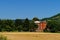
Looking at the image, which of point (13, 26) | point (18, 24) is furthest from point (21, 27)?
point (18, 24)

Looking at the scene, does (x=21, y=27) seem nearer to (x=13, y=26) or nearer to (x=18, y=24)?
(x=13, y=26)

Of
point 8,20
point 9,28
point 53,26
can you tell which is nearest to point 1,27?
point 9,28

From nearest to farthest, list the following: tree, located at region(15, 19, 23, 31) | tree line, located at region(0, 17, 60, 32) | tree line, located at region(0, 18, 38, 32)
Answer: tree line, located at region(0, 17, 60, 32) < tree line, located at region(0, 18, 38, 32) < tree, located at region(15, 19, 23, 31)

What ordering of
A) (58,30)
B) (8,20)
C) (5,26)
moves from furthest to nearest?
1. (8,20)
2. (5,26)
3. (58,30)

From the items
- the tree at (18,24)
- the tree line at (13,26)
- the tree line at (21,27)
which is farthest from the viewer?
the tree at (18,24)

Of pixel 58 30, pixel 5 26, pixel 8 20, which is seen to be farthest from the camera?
pixel 8 20

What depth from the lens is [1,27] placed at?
66.0 m

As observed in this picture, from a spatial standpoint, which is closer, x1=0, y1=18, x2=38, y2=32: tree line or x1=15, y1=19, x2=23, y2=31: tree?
x1=0, y1=18, x2=38, y2=32: tree line

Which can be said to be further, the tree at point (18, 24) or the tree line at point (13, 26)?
the tree at point (18, 24)

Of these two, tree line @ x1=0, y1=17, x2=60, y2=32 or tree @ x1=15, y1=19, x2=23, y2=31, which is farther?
tree @ x1=15, y1=19, x2=23, y2=31

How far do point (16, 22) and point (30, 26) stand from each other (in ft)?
21.9

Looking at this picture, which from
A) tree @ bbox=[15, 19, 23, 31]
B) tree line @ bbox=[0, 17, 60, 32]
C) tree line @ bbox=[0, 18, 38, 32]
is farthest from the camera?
tree @ bbox=[15, 19, 23, 31]

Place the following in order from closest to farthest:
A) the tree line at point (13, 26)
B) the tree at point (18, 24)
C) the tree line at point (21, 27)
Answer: the tree line at point (21, 27) < the tree line at point (13, 26) < the tree at point (18, 24)

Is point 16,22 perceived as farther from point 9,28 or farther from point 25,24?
point 9,28
